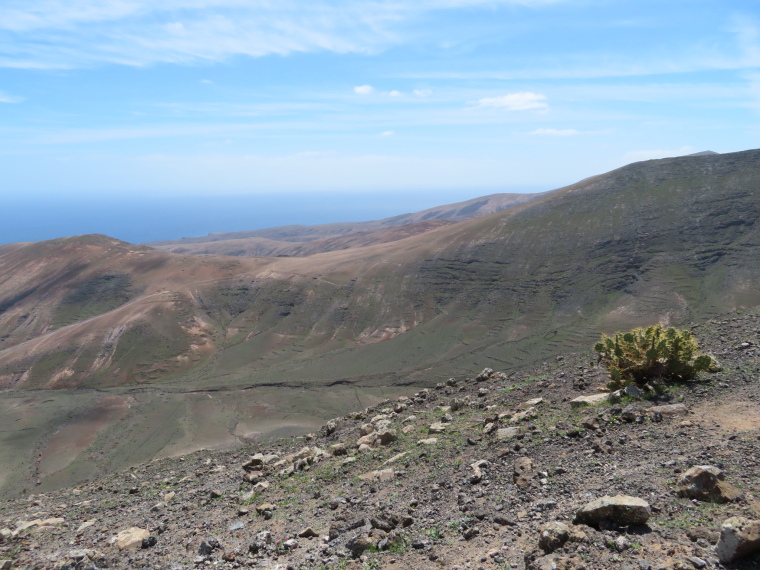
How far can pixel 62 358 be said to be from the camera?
53.6 metres

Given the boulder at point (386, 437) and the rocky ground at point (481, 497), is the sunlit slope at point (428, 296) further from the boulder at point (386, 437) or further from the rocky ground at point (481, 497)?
the rocky ground at point (481, 497)

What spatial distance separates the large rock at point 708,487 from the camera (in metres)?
5.83

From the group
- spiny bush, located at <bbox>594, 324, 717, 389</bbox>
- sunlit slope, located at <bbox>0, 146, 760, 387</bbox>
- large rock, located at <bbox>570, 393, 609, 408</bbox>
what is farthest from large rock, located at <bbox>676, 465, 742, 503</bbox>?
sunlit slope, located at <bbox>0, 146, 760, 387</bbox>

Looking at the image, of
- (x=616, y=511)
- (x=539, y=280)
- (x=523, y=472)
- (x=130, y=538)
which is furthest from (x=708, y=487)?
(x=539, y=280)

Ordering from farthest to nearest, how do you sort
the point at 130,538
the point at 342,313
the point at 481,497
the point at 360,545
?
the point at 342,313, the point at 130,538, the point at 481,497, the point at 360,545

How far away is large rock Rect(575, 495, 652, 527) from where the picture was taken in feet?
18.4

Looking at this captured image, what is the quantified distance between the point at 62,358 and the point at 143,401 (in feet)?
58.1

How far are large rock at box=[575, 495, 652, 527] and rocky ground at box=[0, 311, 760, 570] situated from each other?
2 centimetres

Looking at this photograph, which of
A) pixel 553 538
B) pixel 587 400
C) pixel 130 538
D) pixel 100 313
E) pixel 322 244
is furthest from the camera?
pixel 322 244

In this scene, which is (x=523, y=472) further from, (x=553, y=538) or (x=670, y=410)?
(x=670, y=410)

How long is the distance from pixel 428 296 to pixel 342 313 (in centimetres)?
1168

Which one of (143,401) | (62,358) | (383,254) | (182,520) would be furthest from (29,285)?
(182,520)

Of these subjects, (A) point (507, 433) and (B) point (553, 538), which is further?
(A) point (507, 433)

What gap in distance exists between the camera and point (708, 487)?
5914 mm
